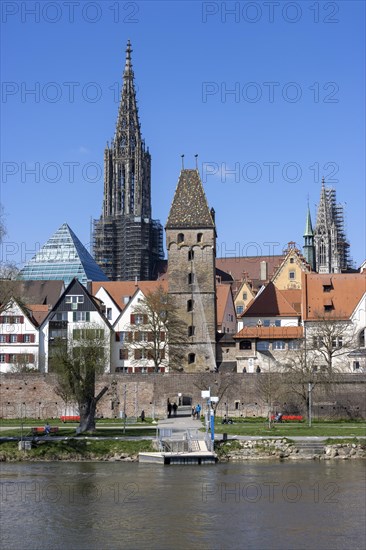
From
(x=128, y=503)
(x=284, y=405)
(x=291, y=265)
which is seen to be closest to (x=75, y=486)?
(x=128, y=503)

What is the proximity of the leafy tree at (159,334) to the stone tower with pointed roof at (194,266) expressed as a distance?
26.1 inches

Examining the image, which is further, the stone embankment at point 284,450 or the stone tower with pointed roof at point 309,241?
the stone tower with pointed roof at point 309,241

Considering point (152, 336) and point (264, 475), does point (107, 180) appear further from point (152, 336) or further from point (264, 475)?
point (264, 475)

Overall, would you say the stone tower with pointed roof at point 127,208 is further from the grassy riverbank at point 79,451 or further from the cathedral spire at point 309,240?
the grassy riverbank at point 79,451

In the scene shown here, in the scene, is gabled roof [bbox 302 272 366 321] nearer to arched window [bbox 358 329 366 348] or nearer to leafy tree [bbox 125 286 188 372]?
arched window [bbox 358 329 366 348]

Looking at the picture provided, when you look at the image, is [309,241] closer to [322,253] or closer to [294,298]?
[322,253]

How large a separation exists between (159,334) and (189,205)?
11871 millimetres

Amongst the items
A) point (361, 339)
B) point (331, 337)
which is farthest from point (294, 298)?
point (331, 337)

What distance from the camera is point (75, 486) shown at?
4747cm

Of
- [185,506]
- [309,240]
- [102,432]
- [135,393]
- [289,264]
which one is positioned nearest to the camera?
[185,506]

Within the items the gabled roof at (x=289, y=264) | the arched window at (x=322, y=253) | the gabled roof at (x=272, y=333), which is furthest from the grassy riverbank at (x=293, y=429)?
the arched window at (x=322, y=253)

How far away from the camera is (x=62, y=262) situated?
5527 inches

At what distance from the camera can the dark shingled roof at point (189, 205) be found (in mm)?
87500

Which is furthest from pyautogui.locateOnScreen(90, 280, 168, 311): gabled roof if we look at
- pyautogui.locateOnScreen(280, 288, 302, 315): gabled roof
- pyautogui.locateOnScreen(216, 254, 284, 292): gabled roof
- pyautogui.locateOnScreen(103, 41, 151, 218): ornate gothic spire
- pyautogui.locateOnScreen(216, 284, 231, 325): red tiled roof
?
pyautogui.locateOnScreen(103, 41, 151, 218): ornate gothic spire
